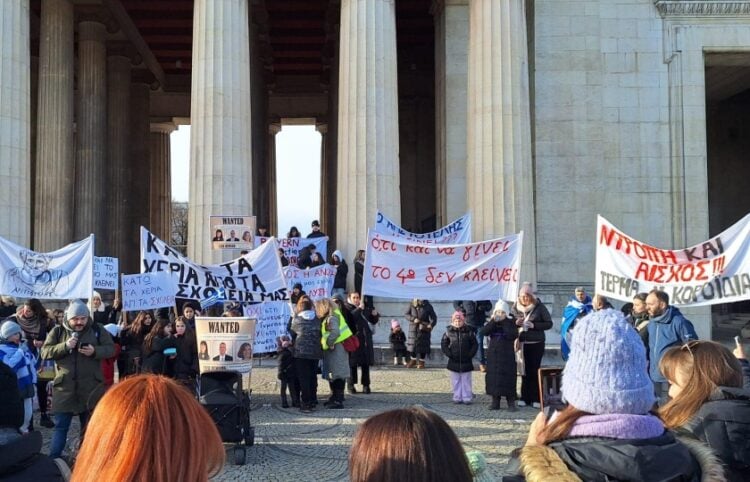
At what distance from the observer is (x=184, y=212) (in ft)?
256

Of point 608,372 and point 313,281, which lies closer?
point 608,372

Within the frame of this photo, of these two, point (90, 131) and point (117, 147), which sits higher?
point (90, 131)

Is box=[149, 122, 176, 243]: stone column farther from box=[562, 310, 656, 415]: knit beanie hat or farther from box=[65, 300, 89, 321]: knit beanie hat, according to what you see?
box=[562, 310, 656, 415]: knit beanie hat

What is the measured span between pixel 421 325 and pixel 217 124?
25.1 ft

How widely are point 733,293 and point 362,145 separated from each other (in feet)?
39.2

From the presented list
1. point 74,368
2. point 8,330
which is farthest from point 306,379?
point 8,330

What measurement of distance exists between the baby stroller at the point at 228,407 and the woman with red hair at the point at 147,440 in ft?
20.1

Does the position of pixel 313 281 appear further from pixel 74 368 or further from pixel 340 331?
pixel 74 368

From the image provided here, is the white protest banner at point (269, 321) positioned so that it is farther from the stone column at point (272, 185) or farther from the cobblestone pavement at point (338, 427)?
the stone column at point (272, 185)

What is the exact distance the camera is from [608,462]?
2.45 metres

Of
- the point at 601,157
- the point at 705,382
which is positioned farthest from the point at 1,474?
the point at 601,157

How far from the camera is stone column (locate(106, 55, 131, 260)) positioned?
31266 mm

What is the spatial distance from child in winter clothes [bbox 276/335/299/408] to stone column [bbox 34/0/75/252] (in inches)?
603

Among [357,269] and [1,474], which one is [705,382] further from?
[357,269]
